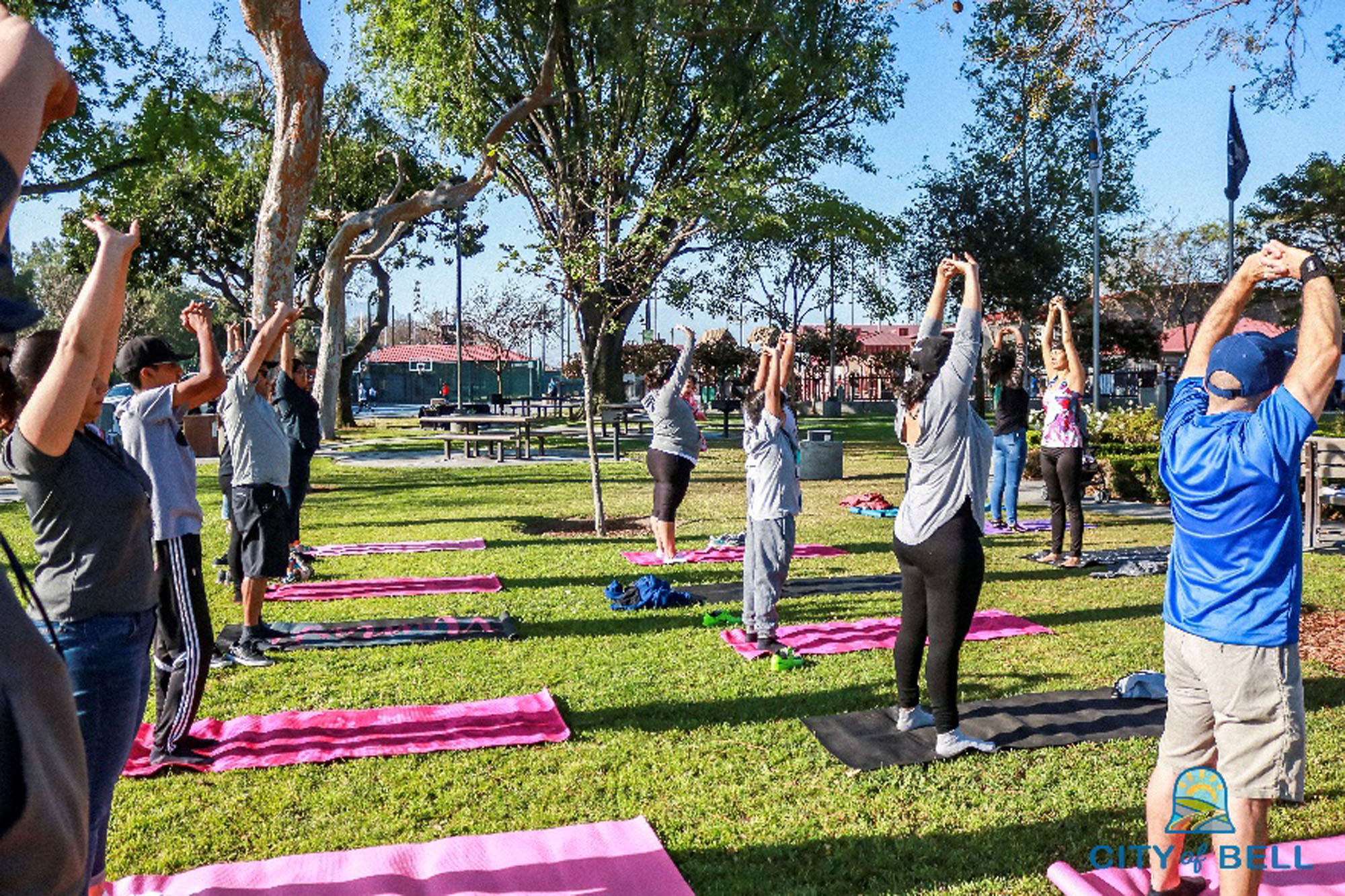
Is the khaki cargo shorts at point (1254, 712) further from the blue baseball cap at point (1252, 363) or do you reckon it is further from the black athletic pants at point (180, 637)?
the black athletic pants at point (180, 637)

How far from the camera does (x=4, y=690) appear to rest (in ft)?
3.83

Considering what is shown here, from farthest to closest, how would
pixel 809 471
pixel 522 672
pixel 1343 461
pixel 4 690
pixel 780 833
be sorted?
pixel 809 471, pixel 1343 461, pixel 522 672, pixel 780 833, pixel 4 690

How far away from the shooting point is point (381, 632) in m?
7.07

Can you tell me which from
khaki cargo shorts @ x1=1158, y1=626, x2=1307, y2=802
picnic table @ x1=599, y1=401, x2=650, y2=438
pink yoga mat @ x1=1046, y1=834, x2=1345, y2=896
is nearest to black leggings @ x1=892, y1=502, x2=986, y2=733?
pink yoga mat @ x1=1046, y1=834, x2=1345, y2=896

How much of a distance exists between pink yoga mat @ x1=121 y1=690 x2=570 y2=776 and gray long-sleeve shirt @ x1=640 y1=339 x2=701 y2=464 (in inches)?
160

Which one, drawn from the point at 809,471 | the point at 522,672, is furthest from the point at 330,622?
the point at 809,471

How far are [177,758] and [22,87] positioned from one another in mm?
4186

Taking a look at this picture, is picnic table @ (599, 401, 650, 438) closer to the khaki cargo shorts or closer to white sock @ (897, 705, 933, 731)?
white sock @ (897, 705, 933, 731)

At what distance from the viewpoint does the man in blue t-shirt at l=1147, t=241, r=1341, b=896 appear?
286 centimetres

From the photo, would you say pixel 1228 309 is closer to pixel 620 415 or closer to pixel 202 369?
pixel 202 369

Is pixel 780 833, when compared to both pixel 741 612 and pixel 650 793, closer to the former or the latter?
pixel 650 793

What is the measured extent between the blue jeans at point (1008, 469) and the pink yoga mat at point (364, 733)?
283 inches

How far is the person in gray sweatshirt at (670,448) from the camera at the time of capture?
9180mm

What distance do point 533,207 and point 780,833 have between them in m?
12.8
